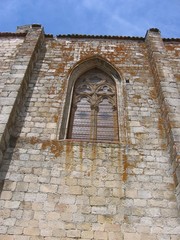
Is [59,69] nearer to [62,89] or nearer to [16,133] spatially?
[62,89]

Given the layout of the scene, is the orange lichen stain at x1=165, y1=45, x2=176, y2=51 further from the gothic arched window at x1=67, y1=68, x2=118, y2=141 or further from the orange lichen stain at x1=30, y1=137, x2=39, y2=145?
the orange lichen stain at x1=30, y1=137, x2=39, y2=145

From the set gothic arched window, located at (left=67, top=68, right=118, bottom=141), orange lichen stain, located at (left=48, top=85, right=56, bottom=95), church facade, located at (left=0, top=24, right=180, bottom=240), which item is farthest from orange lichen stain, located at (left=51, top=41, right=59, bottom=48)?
orange lichen stain, located at (left=48, top=85, right=56, bottom=95)

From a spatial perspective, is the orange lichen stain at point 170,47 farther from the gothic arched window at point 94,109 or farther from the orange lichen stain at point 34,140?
the orange lichen stain at point 34,140

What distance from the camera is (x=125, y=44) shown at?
8.62 metres

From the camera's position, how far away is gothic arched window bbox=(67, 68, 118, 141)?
621 cm

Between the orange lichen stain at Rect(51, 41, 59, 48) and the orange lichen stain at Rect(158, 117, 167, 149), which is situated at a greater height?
the orange lichen stain at Rect(51, 41, 59, 48)

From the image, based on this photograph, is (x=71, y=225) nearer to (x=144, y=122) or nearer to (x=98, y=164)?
(x=98, y=164)

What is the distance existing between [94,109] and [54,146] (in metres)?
1.65

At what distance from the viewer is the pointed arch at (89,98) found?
6.25 meters

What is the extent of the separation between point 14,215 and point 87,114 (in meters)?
2.97

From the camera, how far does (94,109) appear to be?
6.73m

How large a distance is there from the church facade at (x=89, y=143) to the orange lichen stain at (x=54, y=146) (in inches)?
0.8

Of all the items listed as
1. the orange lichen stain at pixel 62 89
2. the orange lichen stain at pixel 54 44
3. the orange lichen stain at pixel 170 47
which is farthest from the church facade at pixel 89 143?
the orange lichen stain at pixel 170 47

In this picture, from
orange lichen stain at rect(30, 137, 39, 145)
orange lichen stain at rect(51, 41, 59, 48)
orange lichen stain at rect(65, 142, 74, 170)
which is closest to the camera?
orange lichen stain at rect(65, 142, 74, 170)
